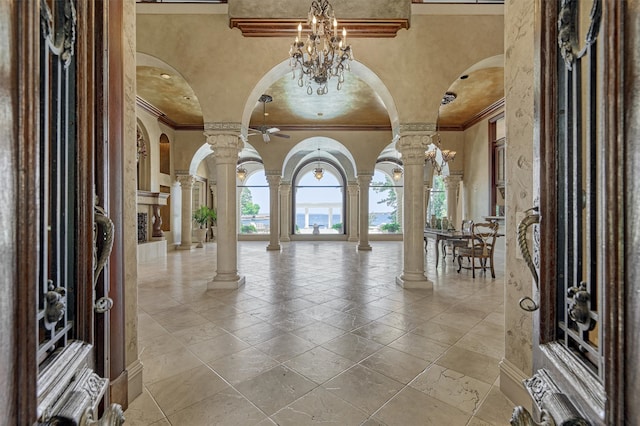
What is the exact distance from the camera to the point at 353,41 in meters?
4.34

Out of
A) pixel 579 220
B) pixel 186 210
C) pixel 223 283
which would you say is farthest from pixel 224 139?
pixel 186 210

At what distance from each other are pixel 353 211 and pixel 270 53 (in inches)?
351

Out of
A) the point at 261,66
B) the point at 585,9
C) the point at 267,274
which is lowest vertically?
the point at 267,274

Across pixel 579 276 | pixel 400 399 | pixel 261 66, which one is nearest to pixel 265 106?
pixel 261 66

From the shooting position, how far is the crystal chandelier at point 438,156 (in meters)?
7.56

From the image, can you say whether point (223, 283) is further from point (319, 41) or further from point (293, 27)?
point (293, 27)

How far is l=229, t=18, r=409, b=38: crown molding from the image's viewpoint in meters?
4.06

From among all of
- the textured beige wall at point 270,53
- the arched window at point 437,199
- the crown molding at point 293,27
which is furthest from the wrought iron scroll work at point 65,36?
the arched window at point 437,199

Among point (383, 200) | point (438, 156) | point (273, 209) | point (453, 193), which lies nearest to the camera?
point (273, 209)

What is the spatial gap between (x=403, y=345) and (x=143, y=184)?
800cm

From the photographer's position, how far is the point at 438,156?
967 centimetres

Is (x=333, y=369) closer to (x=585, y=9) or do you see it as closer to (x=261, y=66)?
(x=585, y=9)

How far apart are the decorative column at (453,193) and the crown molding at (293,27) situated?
652cm

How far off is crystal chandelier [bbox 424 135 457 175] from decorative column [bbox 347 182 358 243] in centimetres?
361
